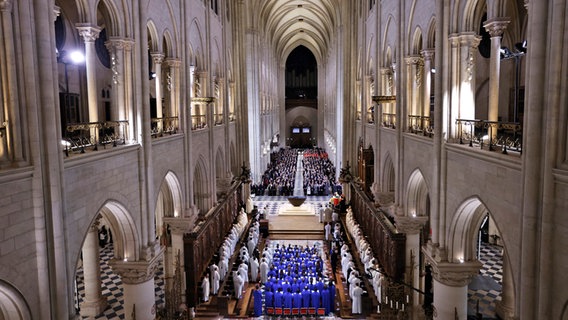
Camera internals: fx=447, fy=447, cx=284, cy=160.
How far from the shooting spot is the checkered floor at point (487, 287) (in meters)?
14.3

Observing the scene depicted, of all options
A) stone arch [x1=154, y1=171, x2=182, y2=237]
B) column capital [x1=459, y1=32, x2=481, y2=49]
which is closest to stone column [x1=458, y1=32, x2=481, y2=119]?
column capital [x1=459, y1=32, x2=481, y2=49]

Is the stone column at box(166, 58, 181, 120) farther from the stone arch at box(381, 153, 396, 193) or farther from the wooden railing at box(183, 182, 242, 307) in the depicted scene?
the stone arch at box(381, 153, 396, 193)

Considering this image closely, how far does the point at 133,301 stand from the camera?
11.2 metres

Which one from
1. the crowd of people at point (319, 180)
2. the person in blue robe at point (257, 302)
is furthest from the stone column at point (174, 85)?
the crowd of people at point (319, 180)

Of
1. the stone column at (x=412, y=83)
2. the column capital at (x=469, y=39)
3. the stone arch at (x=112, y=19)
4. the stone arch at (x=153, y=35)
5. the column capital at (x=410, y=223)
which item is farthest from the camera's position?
the column capital at (x=410, y=223)

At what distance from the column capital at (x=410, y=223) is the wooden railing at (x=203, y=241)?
7053 mm

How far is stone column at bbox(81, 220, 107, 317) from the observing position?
14109 mm

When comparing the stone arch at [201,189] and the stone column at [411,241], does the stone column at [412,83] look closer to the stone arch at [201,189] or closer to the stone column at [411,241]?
the stone column at [411,241]

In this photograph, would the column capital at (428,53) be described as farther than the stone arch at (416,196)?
No

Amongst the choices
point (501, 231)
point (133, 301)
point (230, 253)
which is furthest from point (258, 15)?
point (501, 231)

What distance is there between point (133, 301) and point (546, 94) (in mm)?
9968

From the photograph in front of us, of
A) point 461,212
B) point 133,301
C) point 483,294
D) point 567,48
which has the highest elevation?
point 567,48

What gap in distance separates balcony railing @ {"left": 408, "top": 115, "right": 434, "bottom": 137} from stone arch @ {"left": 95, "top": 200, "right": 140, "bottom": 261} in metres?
8.29

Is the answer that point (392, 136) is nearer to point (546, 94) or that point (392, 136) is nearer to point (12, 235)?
point (546, 94)
